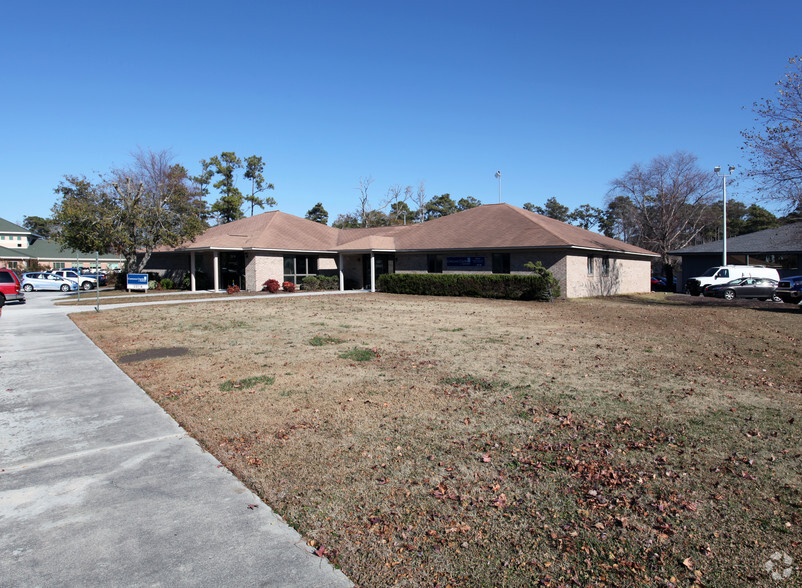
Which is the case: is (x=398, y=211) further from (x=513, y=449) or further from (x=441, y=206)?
(x=513, y=449)

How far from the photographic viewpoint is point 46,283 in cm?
3997

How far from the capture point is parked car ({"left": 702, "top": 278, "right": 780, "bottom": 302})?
1072 inches

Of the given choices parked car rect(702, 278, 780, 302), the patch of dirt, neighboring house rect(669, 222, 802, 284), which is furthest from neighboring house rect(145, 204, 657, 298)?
the patch of dirt

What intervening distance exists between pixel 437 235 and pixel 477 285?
7.82 meters

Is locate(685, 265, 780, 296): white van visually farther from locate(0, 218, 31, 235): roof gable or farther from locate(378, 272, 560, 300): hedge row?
locate(0, 218, 31, 235): roof gable

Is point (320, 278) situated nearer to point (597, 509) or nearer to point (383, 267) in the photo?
point (383, 267)

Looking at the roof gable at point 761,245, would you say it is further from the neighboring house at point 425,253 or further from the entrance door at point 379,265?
the entrance door at point 379,265

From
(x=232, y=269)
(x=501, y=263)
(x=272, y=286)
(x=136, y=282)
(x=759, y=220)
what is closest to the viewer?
(x=501, y=263)

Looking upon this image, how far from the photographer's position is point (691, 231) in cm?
5569

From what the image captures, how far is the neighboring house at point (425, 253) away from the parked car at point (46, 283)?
7935mm

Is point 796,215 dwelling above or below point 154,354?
above

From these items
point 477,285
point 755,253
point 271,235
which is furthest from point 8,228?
point 755,253

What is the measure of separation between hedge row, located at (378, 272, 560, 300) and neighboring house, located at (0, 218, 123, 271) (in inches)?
1751

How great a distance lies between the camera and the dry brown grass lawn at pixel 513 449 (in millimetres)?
3378
